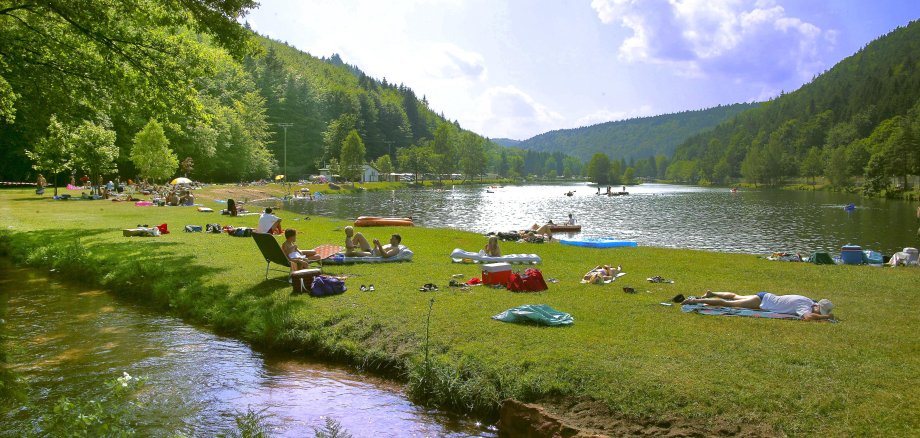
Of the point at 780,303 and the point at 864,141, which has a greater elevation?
the point at 864,141

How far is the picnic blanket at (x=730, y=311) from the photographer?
1109cm

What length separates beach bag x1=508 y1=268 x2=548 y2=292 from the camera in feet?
44.0

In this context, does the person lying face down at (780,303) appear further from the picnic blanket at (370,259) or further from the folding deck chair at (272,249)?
the folding deck chair at (272,249)

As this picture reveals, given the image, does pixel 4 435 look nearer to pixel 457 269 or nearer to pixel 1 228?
pixel 457 269

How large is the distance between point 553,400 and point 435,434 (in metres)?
1.58

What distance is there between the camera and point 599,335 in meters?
9.55

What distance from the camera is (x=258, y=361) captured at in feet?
34.2

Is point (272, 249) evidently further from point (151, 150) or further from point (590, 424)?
point (151, 150)

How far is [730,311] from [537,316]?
4.02 meters

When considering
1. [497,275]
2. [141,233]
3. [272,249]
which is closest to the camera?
[497,275]

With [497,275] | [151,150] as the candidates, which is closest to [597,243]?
[497,275]

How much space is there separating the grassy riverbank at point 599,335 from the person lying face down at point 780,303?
625 mm

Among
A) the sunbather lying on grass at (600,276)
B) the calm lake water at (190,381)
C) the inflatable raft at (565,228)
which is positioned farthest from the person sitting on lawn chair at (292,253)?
the inflatable raft at (565,228)

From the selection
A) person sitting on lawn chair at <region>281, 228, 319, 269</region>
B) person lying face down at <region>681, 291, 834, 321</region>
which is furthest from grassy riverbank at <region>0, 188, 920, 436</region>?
person sitting on lawn chair at <region>281, 228, 319, 269</region>
